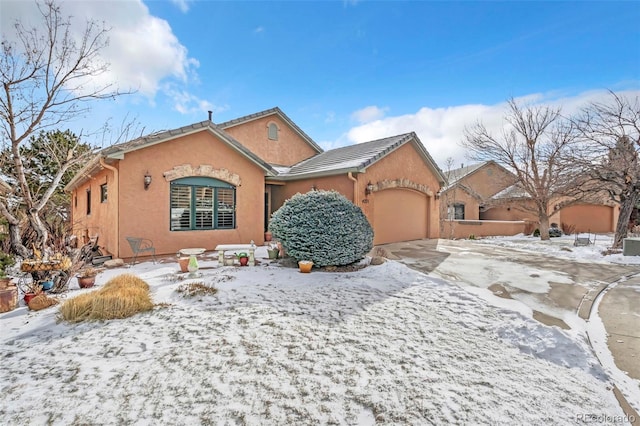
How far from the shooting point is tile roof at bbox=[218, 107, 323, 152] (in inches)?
620

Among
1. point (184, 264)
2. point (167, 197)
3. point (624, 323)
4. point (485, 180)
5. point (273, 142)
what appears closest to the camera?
point (624, 323)

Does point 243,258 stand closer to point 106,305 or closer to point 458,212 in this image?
point 106,305

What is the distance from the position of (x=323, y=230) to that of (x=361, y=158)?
5.30 m

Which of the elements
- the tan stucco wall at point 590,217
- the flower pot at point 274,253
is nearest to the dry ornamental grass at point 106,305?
the flower pot at point 274,253

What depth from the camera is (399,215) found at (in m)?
13.4

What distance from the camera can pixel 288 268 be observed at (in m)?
8.02

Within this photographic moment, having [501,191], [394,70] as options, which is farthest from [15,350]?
[501,191]

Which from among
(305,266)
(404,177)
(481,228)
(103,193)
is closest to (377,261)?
(305,266)

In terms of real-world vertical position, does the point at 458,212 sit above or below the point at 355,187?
below

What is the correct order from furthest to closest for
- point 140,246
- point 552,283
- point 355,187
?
point 355,187 → point 140,246 → point 552,283

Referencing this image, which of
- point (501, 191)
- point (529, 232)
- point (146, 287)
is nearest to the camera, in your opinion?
point (146, 287)

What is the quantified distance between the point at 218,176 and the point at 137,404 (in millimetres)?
8786

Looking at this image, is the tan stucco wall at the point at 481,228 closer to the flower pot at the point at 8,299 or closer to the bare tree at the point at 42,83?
the bare tree at the point at 42,83

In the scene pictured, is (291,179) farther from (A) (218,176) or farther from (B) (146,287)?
(B) (146,287)
